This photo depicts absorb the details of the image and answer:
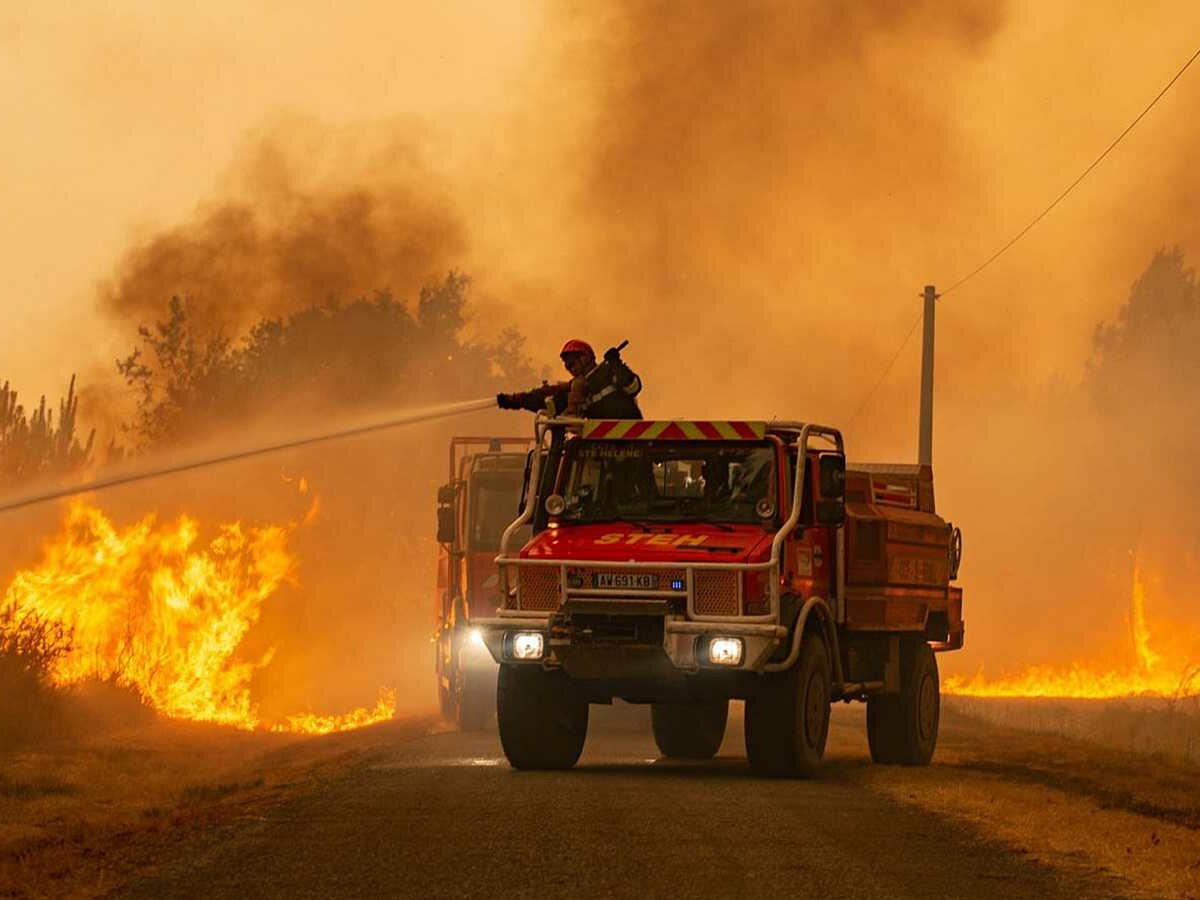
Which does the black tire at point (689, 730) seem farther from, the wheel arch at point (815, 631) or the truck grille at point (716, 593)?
the truck grille at point (716, 593)

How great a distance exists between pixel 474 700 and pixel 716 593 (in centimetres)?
1102

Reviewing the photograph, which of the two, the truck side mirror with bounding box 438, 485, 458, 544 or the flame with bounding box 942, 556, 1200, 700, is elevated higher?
the truck side mirror with bounding box 438, 485, 458, 544

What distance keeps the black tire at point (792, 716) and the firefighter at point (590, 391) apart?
2.61 metres

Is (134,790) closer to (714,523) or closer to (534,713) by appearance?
(534,713)

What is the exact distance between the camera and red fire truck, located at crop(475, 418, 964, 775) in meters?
16.7

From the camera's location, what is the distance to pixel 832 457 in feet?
56.3

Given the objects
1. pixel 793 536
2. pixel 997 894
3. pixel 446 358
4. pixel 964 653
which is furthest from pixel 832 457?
pixel 964 653

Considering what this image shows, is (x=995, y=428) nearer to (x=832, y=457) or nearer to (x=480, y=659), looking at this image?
(x=480, y=659)

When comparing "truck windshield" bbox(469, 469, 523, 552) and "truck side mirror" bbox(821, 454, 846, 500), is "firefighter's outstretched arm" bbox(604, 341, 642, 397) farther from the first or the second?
"truck windshield" bbox(469, 469, 523, 552)

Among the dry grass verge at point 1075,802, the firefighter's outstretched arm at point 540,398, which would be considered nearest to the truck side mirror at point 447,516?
the dry grass verge at point 1075,802

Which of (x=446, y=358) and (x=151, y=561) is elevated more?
(x=446, y=358)

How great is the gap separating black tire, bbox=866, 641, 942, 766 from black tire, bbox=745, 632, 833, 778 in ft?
9.13

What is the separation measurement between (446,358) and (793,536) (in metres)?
54.5

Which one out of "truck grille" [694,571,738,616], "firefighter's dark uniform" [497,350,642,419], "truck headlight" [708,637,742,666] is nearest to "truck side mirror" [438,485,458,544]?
"firefighter's dark uniform" [497,350,642,419]
